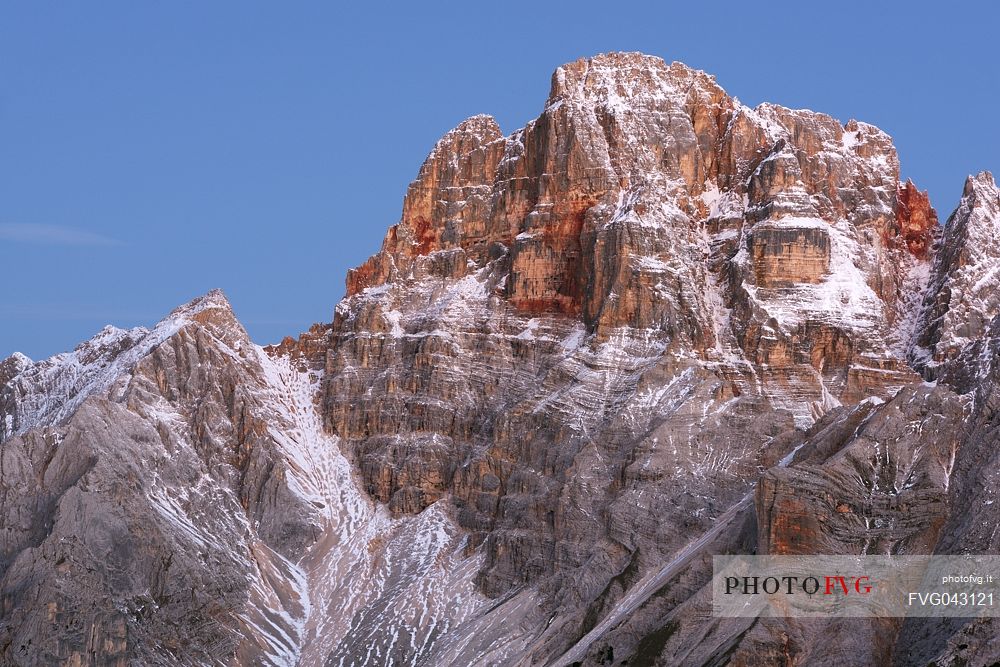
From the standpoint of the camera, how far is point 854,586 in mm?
182500

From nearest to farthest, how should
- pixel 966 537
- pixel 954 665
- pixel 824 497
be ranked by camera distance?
1. pixel 954 665
2. pixel 966 537
3. pixel 824 497

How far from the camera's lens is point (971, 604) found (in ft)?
556

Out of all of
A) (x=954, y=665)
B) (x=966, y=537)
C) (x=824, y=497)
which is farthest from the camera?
(x=824, y=497)

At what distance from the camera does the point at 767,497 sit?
19000 centimetres

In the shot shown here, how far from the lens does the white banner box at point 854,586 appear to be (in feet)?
567

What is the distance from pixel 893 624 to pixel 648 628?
914 inches

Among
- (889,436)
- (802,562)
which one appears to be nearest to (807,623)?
(802,562)

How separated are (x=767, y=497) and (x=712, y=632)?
35.3ft

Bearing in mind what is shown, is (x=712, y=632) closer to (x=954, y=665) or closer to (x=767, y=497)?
(x=767, y=497)

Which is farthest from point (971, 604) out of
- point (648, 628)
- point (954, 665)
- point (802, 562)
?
point (648, 628)

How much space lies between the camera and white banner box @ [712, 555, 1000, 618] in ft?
567

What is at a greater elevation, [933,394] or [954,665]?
[933,394]

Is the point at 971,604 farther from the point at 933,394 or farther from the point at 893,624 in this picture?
the point at 933,394

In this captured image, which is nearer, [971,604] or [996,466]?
[971,604]
